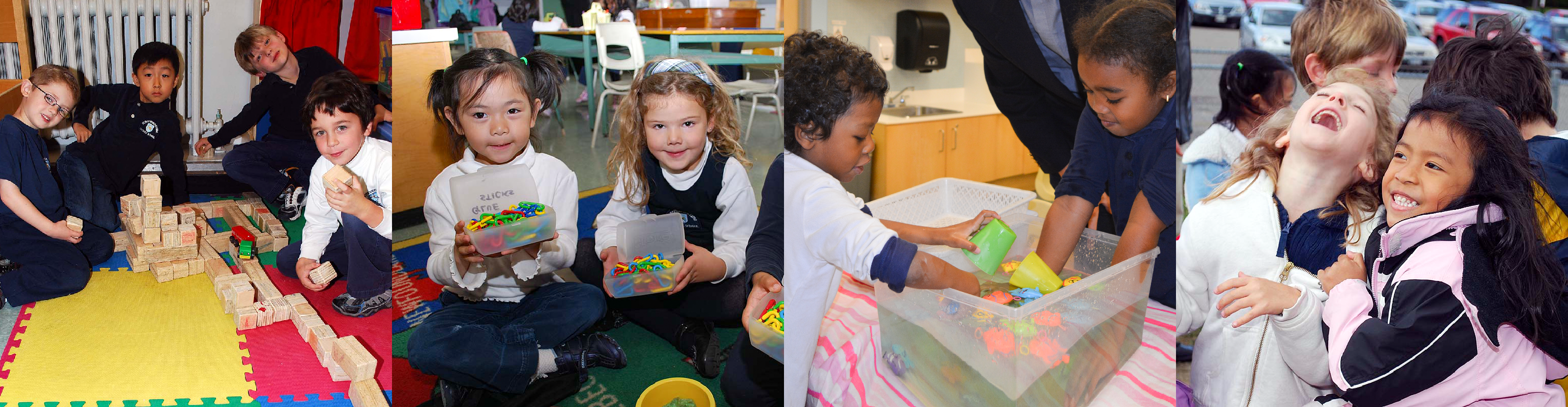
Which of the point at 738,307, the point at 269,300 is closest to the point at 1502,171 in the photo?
the point at 738,307

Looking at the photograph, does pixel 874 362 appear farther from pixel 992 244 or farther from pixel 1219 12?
pixel 1219 12

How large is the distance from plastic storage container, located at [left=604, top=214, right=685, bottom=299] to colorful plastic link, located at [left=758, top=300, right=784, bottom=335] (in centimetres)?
18

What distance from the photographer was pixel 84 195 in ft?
8.89

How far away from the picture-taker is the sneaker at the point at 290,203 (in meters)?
3.19

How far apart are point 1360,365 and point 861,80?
1.02m

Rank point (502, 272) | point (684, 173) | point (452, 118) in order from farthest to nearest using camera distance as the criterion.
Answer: point (502, 272)
point (684, 173)
point (452, 118)

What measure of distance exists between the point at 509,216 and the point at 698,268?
363mm

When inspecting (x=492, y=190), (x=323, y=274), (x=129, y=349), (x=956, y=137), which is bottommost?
(x=129, y=349)

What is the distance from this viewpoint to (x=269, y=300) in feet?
7.61

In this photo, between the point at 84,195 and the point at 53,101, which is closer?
the point at 53,101

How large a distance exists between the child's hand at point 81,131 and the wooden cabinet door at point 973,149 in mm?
3009

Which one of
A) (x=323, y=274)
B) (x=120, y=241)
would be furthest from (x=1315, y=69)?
(x=120, y=241)

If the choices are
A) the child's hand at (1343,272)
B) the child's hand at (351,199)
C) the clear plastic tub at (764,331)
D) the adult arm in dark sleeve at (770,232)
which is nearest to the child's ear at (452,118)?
the adult arm in dark sleeve at (770,232)

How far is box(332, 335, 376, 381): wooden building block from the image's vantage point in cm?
181
